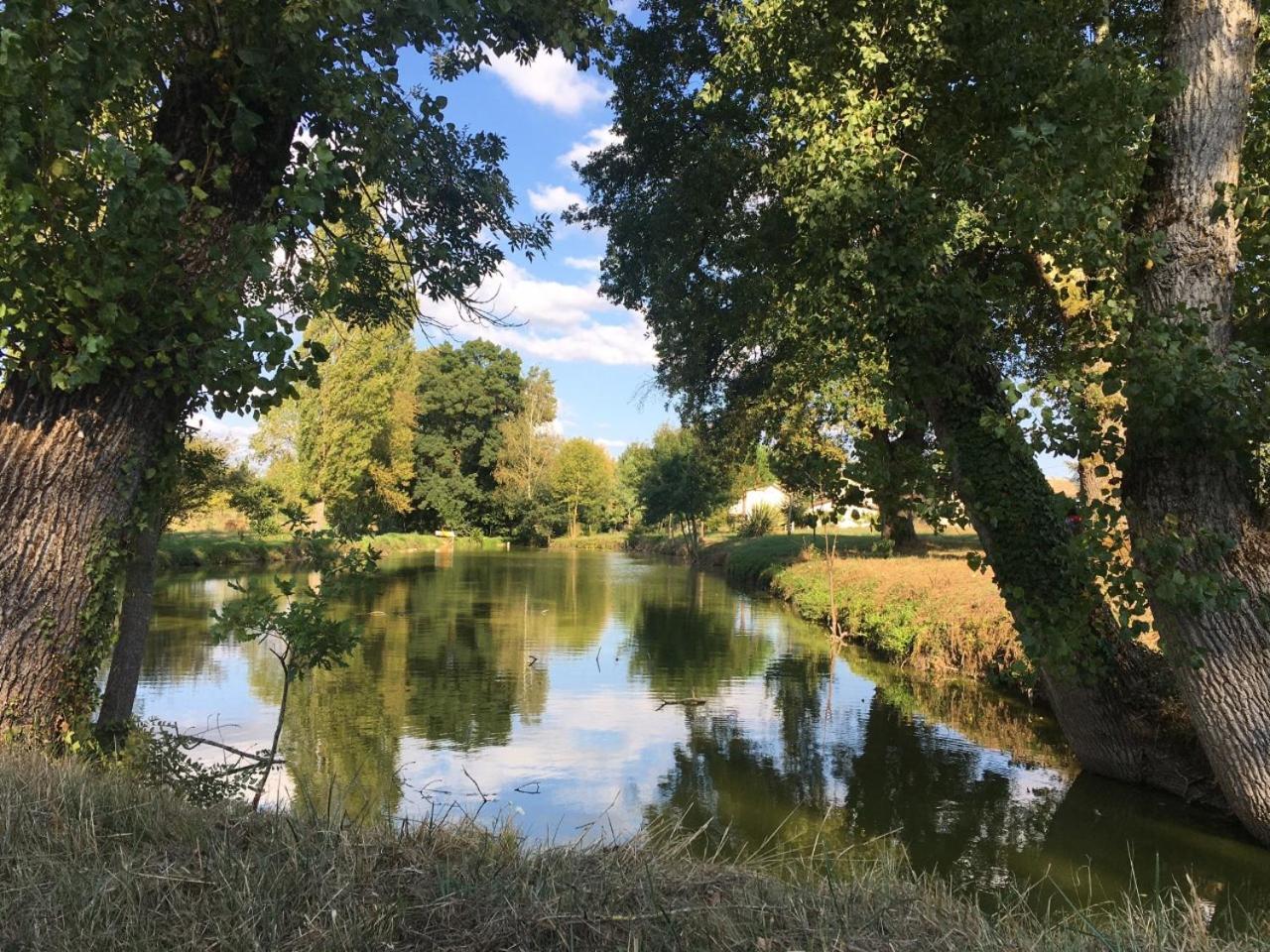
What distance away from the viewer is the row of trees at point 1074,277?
5.33 metres

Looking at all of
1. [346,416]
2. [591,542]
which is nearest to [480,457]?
[591,542]

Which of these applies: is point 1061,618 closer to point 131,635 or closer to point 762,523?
point 131,635

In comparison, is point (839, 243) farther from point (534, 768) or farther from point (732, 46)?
point (534, 768)

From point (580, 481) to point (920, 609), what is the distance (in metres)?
53.6

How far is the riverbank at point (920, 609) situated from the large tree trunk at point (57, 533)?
580 cm

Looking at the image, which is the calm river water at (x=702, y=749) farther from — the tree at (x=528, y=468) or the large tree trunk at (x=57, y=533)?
the tree at (x=528, y=468)

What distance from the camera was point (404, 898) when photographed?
2643mm

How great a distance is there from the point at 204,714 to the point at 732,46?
926cm

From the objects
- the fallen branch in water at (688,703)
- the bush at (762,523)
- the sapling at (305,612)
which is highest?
the bush at (762,523)

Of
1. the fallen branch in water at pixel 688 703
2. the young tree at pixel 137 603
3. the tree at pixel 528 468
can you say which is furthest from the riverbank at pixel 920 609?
the tree at pixel 528 468

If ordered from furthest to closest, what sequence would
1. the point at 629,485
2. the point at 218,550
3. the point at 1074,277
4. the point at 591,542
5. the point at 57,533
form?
the point at 629,485
the point at 591,542
the point at 218,550
the point at 1074,277
the point at 57,533

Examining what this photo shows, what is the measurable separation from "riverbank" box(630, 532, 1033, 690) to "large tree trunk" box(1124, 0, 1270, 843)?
1284 millimetres

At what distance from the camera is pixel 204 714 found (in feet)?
34.0

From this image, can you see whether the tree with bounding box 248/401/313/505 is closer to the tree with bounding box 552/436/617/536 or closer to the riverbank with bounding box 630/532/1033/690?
the riverbank with bounding box 630/532/1033/690
